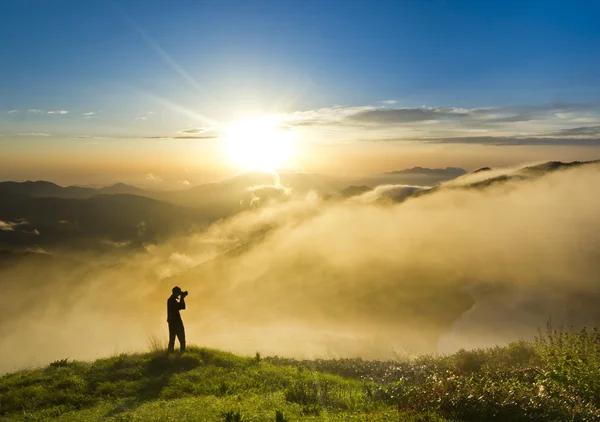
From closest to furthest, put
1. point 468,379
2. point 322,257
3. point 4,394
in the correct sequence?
point 468,379
point 4,394
point 322,257

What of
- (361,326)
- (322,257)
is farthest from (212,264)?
(361,326)

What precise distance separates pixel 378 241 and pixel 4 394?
17049cm

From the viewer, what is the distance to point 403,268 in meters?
122

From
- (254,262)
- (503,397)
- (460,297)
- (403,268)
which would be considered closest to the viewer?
(503,397)

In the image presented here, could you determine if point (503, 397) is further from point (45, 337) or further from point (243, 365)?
point (45, 337)

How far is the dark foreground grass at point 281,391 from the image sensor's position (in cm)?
1278

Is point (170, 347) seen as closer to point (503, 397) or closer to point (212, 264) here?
point (503, 397)

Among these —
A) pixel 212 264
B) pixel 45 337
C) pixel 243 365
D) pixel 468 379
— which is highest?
pixel 468 379

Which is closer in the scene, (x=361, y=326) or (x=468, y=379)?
(x=468, y=379)

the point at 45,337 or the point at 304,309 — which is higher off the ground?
the point at 304,309

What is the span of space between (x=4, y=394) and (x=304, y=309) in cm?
8882

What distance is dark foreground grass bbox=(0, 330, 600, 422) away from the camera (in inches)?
503

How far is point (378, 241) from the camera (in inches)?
7121

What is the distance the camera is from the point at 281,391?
→ 17.2 meters
